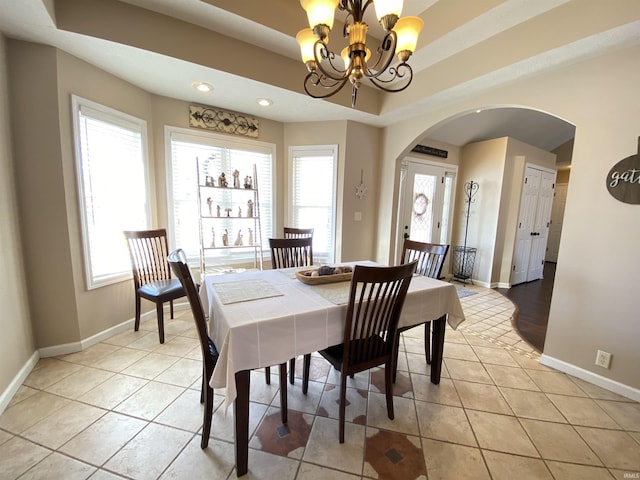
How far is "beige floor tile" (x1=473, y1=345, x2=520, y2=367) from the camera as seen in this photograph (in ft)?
7.65

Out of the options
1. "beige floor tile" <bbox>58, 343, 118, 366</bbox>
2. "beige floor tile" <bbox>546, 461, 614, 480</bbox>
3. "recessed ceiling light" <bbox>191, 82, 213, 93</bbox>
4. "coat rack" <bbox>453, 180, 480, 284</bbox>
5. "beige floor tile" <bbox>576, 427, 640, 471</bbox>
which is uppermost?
"recessed ceiling light" <bbox>191, 82, 213, 93</bbox>

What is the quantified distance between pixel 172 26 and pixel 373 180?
2781 millimetres

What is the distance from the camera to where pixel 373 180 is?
3877 millimetres

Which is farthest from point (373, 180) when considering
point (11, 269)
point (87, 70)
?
point (11, 269)

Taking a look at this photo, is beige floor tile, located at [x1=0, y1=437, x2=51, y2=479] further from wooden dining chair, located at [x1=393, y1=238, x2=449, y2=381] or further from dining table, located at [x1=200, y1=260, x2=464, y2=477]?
wooden dining chair, located at [x1=393, y1=238, x2=449, y2=381]

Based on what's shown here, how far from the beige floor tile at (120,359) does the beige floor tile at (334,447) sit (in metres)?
1.67

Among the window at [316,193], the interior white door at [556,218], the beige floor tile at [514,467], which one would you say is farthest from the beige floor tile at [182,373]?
the interior white door at [556,218]

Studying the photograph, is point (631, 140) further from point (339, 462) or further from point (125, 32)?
point (125, 32)

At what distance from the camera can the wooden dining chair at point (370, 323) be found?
1.37 meters

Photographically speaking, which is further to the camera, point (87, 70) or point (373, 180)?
point (373, 180)

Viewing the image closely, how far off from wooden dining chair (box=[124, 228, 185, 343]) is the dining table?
943 mm

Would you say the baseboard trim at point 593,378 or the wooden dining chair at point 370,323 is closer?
the wooden dining chair at point 370,323

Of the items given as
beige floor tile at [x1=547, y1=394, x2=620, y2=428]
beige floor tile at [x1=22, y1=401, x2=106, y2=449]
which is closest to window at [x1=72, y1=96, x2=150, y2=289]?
beige floor tile at [x1=22, y1=401, x2=106, y2=449]

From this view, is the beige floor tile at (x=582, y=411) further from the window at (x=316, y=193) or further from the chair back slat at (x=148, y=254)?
the chair back slat at (x=148, y=254)
